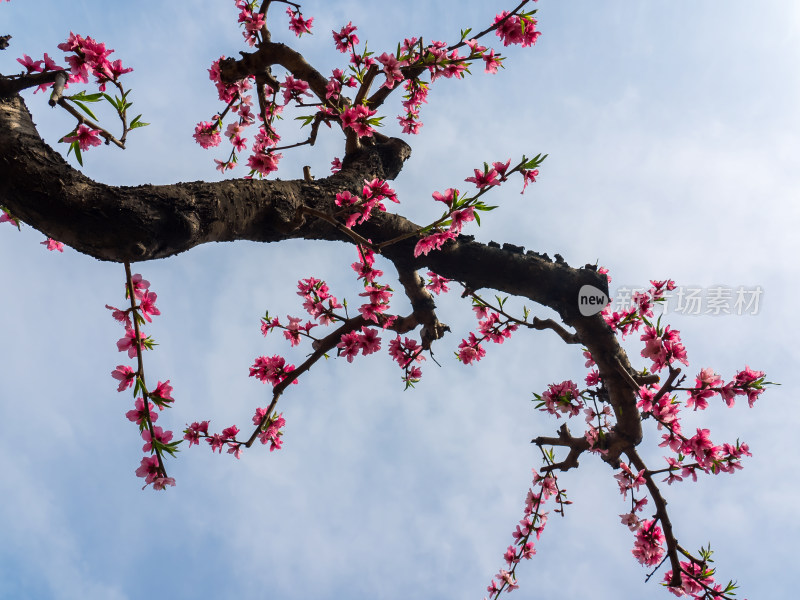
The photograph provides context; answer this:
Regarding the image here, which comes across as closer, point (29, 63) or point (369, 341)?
point (29, 63)

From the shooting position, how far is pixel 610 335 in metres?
3.31

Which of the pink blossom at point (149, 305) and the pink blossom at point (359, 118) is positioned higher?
the pink blossom at point (359, 118)

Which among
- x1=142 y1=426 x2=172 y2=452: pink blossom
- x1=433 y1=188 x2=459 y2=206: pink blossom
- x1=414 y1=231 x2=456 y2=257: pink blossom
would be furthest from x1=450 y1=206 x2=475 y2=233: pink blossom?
x1=142 y1=426 x2=172 y2=452: pink blossom

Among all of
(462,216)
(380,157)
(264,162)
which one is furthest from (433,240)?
(264,162)

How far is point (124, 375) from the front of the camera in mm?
2219

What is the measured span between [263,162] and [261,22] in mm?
1401

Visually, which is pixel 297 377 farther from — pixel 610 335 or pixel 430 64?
pixel 430 64

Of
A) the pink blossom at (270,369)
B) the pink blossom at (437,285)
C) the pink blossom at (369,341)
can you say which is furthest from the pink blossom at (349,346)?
the pink blossom at (437,285)

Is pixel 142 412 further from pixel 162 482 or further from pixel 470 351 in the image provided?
pixel 470 351

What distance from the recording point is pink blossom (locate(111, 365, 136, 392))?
7.23 ft

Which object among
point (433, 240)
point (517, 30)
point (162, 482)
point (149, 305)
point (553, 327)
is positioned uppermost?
point (517, 30)

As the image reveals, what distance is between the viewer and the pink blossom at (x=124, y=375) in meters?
2.20

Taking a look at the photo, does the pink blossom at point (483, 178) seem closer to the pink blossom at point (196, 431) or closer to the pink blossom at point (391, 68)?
the pink blossom at point (391, 68)

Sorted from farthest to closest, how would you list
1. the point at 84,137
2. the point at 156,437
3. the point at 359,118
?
the point at 359,118 < the point at 84,137 < the point at 156,437
